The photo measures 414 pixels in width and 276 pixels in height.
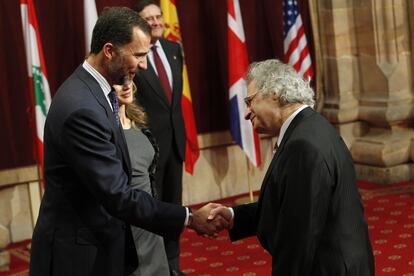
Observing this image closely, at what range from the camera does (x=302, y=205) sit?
2830mm

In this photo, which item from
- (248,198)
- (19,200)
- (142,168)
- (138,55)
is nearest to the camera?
(138,55)

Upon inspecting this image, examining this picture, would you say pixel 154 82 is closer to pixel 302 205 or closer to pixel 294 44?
pixel 294 44

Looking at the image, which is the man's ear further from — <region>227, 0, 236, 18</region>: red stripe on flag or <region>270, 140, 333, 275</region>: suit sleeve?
<region>227, 0, 236, 18</region>: red stripe on flag

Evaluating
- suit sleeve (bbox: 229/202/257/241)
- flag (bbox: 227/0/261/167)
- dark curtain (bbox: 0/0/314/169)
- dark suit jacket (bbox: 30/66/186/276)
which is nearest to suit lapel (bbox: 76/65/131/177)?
dark suit jacket (bbox: 30/66/186/276)

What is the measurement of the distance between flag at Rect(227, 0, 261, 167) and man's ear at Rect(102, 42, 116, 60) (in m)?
4.59

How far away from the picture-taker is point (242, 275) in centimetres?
565

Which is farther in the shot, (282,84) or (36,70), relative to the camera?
(36,70)

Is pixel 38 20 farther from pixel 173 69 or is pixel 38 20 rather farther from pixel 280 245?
pixel 280 245

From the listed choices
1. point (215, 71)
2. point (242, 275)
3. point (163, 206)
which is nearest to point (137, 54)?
point (163, 206)

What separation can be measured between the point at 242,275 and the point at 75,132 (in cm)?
291

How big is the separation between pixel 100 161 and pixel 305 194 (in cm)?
77

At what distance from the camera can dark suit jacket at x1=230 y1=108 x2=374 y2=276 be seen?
2840 mm

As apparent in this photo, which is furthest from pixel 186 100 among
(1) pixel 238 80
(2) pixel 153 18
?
(2) pixel 153 18

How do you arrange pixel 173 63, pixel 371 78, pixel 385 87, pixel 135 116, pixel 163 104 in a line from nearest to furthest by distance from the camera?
pixel 135 116
pixel 163 104
pixel 173 63
pixel 385 87
pixel 371 78
